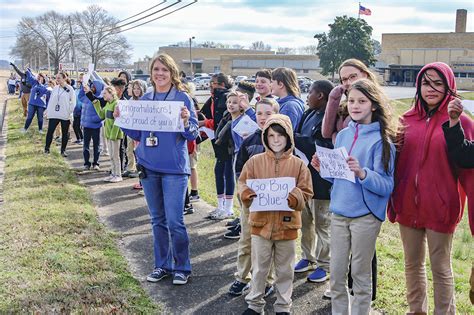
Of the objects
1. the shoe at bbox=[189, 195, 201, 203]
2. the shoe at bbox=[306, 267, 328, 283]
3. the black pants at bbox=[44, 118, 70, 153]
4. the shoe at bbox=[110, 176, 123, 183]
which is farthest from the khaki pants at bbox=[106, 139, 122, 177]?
the shoe at bbox=[306, 267, 328, 283]

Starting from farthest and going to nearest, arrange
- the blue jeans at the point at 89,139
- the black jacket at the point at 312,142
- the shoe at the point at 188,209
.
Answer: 1. the blue jeans at the point at 89,139
2. the shoe at the point at 188,209
3. the black jacket at the point at 312,142

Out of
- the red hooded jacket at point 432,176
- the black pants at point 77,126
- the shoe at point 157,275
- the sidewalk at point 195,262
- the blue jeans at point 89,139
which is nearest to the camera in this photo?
the red hooded jacket at point 432,176

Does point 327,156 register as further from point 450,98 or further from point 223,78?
point 223,78

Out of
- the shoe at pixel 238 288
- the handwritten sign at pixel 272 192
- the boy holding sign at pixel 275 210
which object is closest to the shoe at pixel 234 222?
the shoe at pixel 238 288

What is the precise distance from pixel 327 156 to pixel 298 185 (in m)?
0.35

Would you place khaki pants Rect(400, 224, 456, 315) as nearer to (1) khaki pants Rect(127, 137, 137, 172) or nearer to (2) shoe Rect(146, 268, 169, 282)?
(2) shoe Rect(146, 268, 169, 282)

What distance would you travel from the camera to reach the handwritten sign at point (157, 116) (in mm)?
4887

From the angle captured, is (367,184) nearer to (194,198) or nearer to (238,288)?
(238,288)

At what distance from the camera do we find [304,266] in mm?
5379

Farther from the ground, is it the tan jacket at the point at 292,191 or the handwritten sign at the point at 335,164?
the handwritten sign at the point at 335,164

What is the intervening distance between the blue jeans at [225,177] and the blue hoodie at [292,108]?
1.95 m

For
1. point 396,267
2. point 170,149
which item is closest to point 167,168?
point 170,149

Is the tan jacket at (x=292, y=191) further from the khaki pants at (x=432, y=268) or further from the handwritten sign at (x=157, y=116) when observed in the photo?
the handwritten sign at (x=157, y=116)

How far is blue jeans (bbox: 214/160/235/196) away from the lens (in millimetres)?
7270
